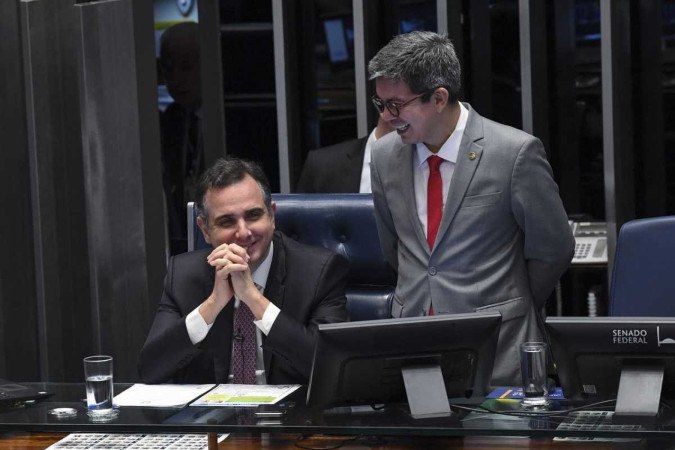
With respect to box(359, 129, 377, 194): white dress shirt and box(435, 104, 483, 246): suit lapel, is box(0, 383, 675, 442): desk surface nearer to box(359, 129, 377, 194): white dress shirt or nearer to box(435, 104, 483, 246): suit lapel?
box(435, 104, 483, 246): suit lapel

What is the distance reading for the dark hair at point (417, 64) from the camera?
2928 mm

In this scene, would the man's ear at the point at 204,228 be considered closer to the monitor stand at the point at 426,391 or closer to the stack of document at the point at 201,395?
the stack of document at the point at 201,395

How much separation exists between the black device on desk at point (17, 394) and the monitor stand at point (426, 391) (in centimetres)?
84

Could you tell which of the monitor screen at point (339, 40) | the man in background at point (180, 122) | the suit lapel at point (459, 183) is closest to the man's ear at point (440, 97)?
the suit lapel at point (459, 183)

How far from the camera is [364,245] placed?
10.3 ft

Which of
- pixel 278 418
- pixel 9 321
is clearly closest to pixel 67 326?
pixel 9 321

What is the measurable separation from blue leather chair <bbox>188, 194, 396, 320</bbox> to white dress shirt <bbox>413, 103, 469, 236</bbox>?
15 cm

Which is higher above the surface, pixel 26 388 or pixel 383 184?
pixel 383 184

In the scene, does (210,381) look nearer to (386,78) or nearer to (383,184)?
(383,184)

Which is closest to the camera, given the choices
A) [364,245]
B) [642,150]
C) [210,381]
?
[210,381]

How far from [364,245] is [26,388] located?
100cm

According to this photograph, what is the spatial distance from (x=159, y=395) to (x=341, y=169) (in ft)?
6.40

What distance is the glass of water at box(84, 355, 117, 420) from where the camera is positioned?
7.77 feet

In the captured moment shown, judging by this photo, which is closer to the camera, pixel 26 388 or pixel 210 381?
pixel 26 388
